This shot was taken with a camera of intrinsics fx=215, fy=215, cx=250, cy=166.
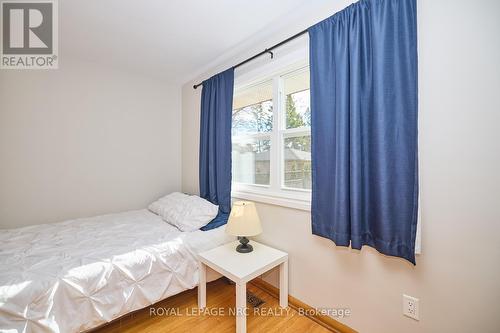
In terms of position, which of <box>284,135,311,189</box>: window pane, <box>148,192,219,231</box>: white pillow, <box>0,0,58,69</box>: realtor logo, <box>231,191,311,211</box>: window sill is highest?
<box>0,0,58,69</box>: realtor logo

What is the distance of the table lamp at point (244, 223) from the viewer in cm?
169

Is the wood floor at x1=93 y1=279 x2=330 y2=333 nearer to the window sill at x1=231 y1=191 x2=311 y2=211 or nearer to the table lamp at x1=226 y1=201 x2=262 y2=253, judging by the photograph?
the table lamp at x1=226 y1=201 x2=262 y2=253

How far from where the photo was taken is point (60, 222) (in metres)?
2.29

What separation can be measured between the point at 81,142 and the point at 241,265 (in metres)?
2.33

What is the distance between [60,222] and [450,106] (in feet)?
11.1

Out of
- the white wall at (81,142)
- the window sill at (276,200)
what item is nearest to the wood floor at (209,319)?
the window sill at (276,200)

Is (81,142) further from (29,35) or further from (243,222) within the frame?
(243,222)

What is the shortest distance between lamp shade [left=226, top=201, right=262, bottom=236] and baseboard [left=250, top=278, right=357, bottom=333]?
2.15 feet

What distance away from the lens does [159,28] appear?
1.91 m

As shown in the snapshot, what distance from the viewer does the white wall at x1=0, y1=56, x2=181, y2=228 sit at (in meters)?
2.15

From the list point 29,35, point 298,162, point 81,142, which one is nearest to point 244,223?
point 298,162

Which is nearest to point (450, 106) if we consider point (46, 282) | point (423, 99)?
point (423, 99)

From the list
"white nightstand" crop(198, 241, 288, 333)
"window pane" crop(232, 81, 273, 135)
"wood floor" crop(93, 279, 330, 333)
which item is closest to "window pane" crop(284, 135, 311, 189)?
"window pane" crop(232, 81, 273, 135)

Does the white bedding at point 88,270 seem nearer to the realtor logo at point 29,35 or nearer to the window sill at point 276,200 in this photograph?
the window sill at point 276,200
